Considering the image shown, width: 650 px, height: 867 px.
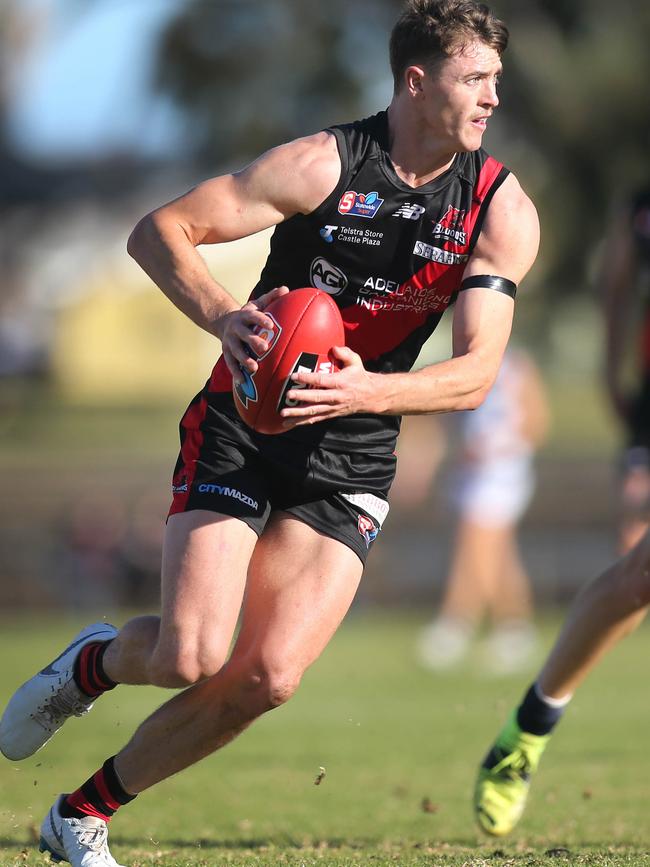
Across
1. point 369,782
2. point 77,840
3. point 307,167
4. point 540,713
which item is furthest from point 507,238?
point 369,782

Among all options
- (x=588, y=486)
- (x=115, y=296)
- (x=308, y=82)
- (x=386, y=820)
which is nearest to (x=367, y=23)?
(x=308, y=82)

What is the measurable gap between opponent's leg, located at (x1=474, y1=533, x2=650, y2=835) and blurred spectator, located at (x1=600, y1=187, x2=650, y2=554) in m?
1.48

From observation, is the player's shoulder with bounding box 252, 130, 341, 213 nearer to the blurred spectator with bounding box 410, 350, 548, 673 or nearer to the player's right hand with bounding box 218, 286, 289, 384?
the player's right hand with bounding box 218, 286, 289, 384

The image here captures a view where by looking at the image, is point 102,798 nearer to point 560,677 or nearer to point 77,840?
point 77,840

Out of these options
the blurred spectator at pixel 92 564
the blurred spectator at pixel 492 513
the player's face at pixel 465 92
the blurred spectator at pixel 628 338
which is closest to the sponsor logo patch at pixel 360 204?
the player's face at pixel 465 92

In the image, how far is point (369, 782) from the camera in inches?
261

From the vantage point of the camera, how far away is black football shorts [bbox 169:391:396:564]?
4.56 m

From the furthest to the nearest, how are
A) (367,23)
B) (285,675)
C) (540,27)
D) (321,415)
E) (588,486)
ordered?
(367,23)
(540,27)
(588,486)
(285,675)
(321,415)

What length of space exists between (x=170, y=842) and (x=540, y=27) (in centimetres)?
2409

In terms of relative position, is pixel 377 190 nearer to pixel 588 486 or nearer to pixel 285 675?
pixel 285 675

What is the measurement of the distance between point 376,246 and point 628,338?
8.81 ft

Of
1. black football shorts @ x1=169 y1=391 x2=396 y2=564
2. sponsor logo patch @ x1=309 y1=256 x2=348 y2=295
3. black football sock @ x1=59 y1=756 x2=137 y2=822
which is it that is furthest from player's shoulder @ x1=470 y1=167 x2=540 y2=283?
black football sock @ x1=59 y1=756 x2=137 y2=822

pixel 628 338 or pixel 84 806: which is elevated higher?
pixel 628 338

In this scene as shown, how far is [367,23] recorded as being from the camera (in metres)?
28.9
